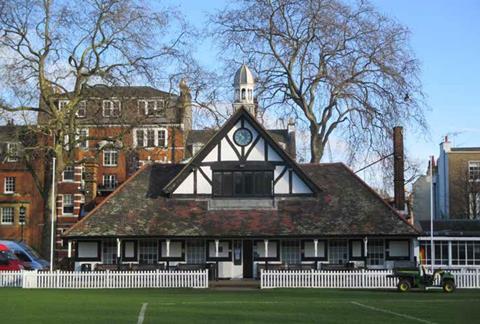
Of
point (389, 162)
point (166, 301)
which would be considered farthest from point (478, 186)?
point (166, 301)

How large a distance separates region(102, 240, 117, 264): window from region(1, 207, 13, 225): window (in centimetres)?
3740

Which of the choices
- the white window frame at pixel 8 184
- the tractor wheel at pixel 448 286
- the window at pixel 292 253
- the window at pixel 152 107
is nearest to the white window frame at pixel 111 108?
the window at pixel 152 107

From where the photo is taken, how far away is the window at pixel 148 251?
40.9 m

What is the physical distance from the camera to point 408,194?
73.4 m

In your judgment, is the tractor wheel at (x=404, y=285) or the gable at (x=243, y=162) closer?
the tractor wheel at (x=404, y=285)

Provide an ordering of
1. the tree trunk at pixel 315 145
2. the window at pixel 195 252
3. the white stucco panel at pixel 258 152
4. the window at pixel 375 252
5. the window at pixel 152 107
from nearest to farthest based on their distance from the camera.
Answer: the window at pixel 375 252
the window at pixel 195 252
the white stucco panel at pixel 258 152
the window at pixel 152 107
the tree trunk at pixel 315 145

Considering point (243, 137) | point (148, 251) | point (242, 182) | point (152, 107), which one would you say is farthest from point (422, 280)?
point (152, 107)

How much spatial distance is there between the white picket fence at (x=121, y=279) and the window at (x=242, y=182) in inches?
277

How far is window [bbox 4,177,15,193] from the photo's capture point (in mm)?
76125

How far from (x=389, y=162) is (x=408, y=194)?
27.5 metres

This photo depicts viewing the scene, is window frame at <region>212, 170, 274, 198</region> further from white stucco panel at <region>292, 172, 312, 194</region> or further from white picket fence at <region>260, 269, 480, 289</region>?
white picket fence at <region>260, 269, 480, 289</region>

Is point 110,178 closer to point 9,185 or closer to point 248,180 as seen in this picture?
point 9,185

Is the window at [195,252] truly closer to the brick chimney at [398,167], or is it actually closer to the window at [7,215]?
the brick chimney at [398,167]

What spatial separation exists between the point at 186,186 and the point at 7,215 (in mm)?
38716
